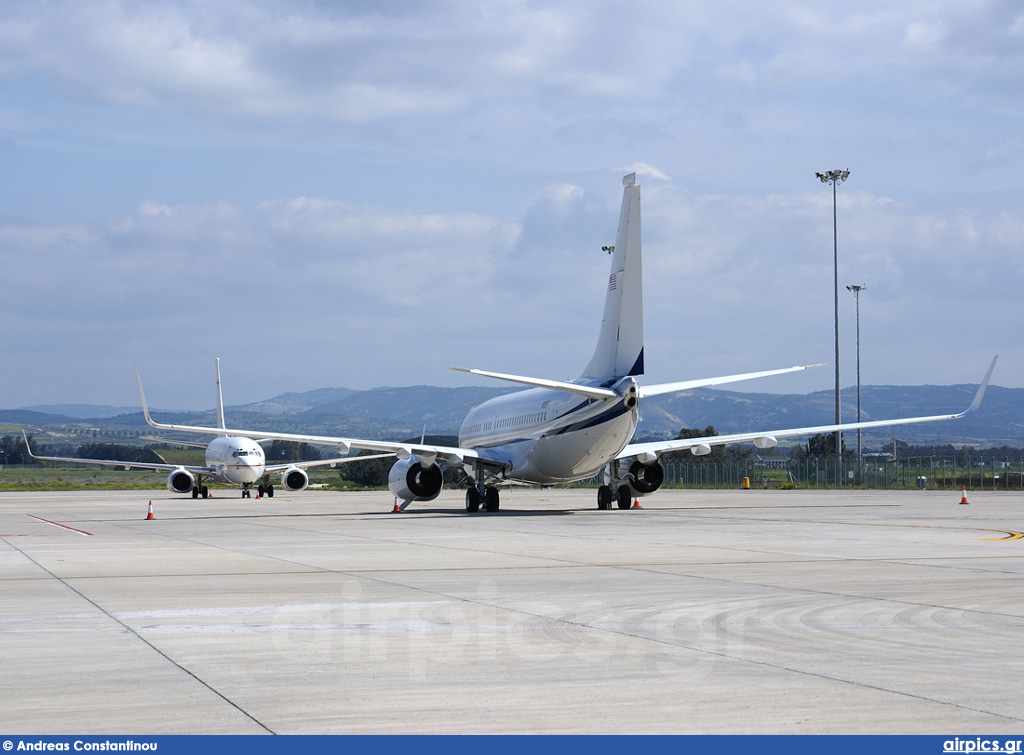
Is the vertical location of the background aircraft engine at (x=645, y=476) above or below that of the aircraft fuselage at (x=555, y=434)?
below

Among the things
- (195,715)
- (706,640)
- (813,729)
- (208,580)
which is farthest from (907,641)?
(208,580)

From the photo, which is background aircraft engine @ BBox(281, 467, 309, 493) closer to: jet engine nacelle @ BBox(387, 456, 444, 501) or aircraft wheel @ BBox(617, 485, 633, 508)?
jet engine nacelle @ BBox(387, 456, 444, 501)

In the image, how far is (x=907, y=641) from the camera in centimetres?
943

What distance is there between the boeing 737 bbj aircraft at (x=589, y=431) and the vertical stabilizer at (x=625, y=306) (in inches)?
1.1

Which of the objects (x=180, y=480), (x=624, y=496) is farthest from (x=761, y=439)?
(x=180, y=480)

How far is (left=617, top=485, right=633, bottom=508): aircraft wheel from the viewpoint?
37.0m

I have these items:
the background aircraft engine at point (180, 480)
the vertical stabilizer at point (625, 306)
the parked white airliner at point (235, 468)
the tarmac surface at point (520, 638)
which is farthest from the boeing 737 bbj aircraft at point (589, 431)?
the background aircraft engine at point (180, 480)

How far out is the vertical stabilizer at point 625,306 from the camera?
105 feet

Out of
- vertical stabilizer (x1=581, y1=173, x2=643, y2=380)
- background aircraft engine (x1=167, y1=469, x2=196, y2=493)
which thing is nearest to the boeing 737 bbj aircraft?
vertical stabilizer (x1=581, y1=173, x2=643, y2=380)

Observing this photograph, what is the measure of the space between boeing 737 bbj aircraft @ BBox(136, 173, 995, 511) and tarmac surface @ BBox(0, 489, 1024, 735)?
1082 cm

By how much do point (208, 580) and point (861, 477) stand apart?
51.9 m

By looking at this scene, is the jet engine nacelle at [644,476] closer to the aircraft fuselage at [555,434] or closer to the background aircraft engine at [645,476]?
the background aircraft engine at [645,476]
